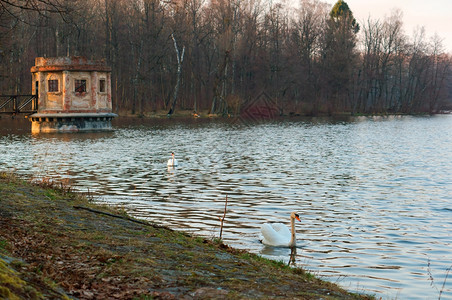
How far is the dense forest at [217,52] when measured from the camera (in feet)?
249

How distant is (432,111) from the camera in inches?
4289

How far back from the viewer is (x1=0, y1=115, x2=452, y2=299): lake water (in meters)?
10.9

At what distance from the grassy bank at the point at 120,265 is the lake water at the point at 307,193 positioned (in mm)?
1853

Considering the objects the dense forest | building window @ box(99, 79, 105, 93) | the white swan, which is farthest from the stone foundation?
the white swan

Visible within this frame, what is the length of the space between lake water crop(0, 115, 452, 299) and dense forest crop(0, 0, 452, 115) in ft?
126

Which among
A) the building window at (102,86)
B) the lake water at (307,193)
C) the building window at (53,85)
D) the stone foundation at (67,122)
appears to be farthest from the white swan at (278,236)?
the building window at (53,85)

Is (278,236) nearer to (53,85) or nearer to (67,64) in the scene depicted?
(67,64)

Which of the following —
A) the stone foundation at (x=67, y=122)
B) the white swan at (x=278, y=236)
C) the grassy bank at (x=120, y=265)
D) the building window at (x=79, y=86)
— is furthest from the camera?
the building window at (x=79, y=86)

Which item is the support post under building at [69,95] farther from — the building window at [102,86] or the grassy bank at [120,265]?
the grassy bank at [120,265]

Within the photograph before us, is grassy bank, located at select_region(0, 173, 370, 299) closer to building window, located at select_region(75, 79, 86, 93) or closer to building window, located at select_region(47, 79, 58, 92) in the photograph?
building window, located at select_region(75, 79, 86, 93)

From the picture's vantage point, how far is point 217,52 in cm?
8894

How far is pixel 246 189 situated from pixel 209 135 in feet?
90.7

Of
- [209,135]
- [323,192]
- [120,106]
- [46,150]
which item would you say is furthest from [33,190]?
[120,106]

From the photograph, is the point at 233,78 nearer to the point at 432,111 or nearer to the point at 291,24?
the point at 291,24
